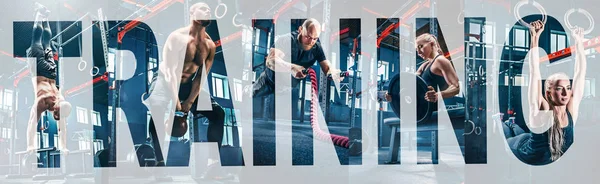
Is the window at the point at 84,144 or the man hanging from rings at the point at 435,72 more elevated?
the man hanging from rings at the point at 435,72

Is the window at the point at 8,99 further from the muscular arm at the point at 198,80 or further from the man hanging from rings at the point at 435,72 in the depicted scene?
the man hanging from rings at the point at 435,72

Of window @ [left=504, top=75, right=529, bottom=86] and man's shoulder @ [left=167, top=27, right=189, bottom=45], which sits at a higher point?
man's shoulder @ [left=167, top=27, right=189, bottom=45]

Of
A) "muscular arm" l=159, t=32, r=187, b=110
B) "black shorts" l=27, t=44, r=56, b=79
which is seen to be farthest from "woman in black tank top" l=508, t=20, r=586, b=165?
"black shorts" l=27, t=44, r=56, b=79

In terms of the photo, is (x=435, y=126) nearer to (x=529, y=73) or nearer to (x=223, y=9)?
(x=529, y=73)

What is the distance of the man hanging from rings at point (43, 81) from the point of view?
9.50 ft

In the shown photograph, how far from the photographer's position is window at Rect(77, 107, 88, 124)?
9.37ft

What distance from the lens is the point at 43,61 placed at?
2928mm

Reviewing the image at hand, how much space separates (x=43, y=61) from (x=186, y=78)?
110 cm

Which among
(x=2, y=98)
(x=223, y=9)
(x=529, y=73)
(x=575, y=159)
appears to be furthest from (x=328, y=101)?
(x=2, y=98)

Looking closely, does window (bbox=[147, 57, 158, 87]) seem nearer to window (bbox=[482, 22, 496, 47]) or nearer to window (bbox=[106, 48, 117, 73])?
window (bbox=[106, 48, 117, 73])

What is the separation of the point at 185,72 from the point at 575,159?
9.76 ft

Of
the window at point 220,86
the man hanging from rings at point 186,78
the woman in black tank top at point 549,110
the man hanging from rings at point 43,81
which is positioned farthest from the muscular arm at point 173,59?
the woman in black tank top at point 549,110

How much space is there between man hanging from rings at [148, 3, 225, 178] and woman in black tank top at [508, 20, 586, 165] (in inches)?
89.4

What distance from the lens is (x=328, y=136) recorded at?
2.82 meters
